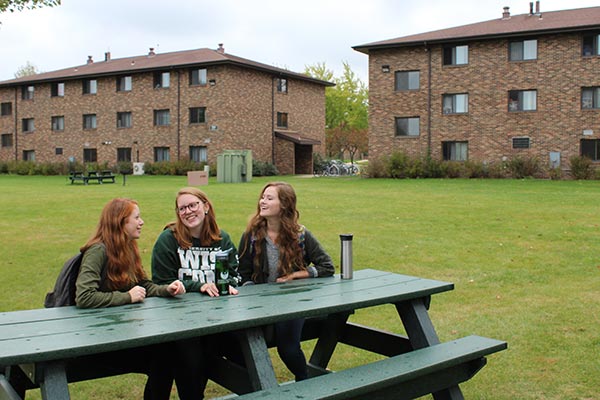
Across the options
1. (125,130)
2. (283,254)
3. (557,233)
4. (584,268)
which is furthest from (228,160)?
(283,254)

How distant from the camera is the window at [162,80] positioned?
164 ft

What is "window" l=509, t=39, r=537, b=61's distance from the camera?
38525 millimetres

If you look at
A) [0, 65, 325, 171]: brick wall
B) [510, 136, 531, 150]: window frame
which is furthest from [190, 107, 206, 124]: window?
[510, 136, 531, 150]: window frame

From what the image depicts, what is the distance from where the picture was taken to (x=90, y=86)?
5394cm

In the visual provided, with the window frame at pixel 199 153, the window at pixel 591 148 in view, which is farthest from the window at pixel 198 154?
the window at pixel 591 148

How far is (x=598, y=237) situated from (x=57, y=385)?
11238 millimetres

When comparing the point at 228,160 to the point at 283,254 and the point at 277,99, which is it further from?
the point at 283,254

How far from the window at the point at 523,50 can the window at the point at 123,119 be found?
28.4 meters

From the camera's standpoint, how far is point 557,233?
12742 mm

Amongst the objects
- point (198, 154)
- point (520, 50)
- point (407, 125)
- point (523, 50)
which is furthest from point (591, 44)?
point (198, 154)

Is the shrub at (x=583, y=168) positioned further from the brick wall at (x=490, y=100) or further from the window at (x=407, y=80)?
the window at (x=407, y=80)

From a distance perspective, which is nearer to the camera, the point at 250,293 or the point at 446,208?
the point at 250,293

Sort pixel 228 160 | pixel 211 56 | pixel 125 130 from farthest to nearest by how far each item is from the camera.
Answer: pixel 125 130
pixel 211 56
pixel 228 160

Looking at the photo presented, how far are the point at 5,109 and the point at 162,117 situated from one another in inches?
709
